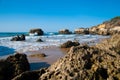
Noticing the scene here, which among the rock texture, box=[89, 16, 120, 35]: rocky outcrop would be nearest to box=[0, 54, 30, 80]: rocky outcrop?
the rock texture

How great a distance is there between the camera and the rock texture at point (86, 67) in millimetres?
4590

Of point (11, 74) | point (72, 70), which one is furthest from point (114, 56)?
point (11, 74)

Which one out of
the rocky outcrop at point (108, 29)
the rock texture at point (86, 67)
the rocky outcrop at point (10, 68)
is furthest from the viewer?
the rocky outcrop at point (108, 29)

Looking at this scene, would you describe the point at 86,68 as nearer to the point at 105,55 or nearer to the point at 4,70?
the point at 105,55

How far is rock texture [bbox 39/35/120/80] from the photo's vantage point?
4.59 metres

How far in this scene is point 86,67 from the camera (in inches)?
191

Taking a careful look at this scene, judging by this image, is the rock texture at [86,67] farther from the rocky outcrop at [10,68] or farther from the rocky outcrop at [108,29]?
the rocky outcrop at [108,29]

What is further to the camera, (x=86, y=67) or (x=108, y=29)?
(x=108, y=29)

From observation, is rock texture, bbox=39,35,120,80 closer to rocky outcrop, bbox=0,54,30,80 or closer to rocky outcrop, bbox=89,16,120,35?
rocky outcrop, bbox=0,54,30,80

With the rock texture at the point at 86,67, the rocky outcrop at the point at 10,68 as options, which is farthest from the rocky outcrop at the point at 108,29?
the rock texture at the point at 86,67

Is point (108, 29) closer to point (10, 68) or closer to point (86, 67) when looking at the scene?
point (10, 68)

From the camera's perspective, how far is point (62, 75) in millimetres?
4598

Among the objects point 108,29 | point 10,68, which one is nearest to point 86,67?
point 10,68

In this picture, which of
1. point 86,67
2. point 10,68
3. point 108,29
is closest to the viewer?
point 86,67
